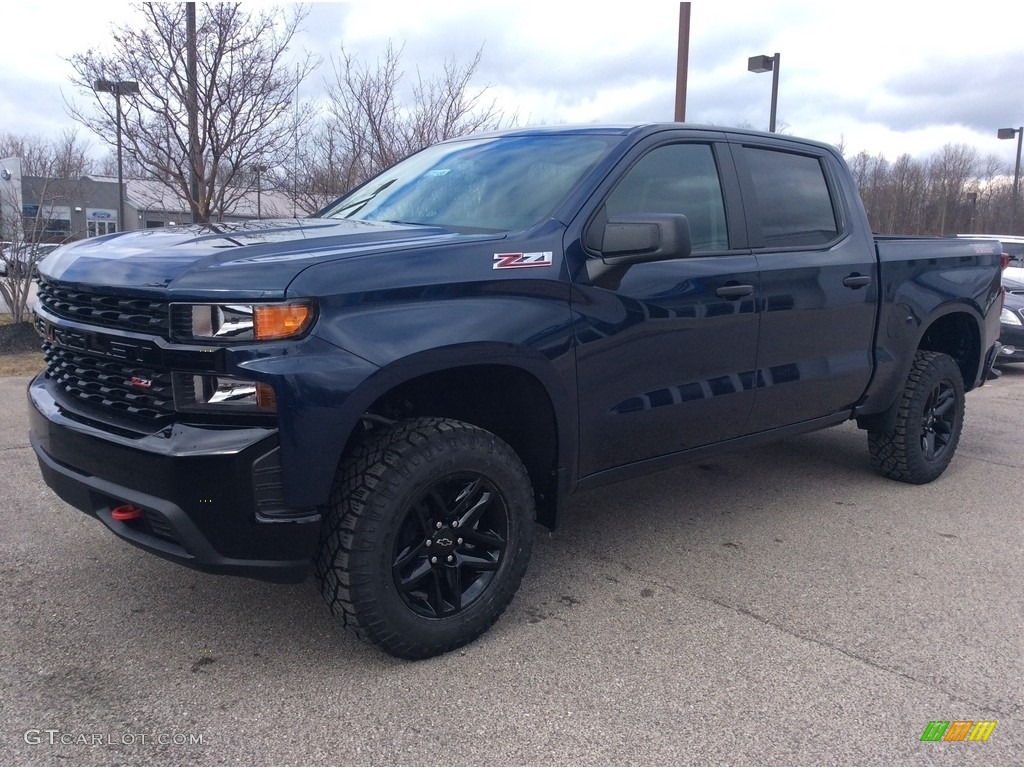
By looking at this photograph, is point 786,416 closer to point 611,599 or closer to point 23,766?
point 611,599

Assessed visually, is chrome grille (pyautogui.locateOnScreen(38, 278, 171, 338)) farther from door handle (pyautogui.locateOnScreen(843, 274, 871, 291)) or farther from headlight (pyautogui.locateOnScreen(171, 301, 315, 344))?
door handle (pyautogui.locateOnScreen(843, 274, 871, 291))

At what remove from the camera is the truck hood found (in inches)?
103

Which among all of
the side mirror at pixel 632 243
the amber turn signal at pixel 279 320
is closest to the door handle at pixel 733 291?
the side mirror at pixel 632 243

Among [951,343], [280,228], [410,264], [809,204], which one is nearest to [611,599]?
[410,264]

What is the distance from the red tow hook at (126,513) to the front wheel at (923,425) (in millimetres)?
4119

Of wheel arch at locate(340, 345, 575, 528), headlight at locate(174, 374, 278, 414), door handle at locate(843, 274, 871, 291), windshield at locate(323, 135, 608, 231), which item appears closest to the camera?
headlight at locate(174, 374, 278, 414)

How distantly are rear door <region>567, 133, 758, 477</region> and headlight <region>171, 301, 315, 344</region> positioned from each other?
1137 millimetres

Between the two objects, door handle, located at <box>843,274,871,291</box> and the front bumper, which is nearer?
the front bumper

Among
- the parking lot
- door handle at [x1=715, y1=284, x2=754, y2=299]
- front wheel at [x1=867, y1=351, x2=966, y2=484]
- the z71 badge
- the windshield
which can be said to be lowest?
the parking lot

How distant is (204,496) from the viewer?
2.62 meters

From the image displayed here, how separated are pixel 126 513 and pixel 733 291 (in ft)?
8.34

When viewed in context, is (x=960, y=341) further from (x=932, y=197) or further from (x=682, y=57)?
(x=932, y=197)

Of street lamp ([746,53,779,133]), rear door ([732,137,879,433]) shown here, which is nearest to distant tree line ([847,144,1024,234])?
street lamp ([746,53,779,133])

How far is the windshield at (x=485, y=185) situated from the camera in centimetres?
355
